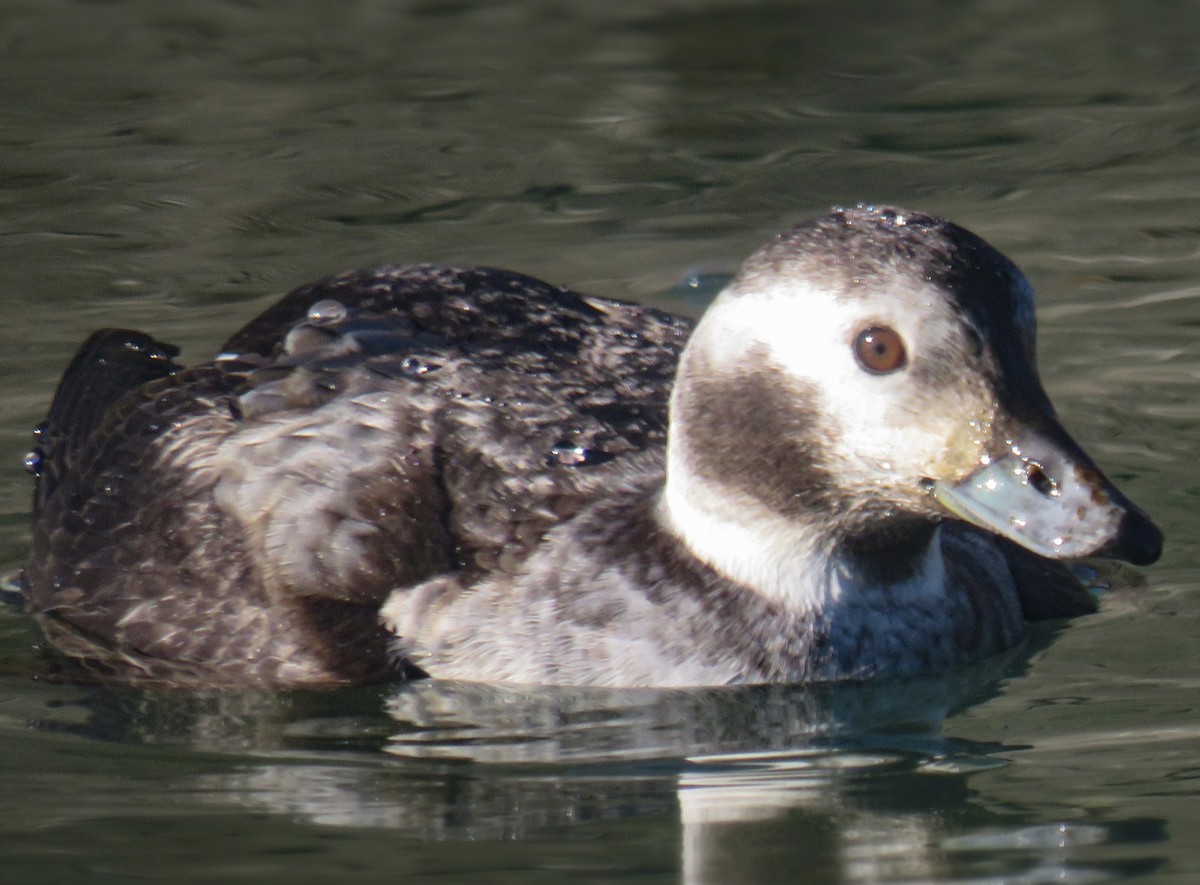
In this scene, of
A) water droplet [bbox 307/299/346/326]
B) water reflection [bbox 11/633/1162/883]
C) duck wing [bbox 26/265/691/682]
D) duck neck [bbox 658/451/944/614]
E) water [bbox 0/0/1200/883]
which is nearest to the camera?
water reflection [bbox 11/633/1162/883]

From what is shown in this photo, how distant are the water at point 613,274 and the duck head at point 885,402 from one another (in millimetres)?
540

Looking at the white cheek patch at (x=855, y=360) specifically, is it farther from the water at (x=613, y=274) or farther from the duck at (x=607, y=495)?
the water at (x=613, y=274)

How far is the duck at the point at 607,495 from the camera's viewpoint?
491cm

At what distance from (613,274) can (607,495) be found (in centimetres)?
309

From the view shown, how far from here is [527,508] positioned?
5.54 metres

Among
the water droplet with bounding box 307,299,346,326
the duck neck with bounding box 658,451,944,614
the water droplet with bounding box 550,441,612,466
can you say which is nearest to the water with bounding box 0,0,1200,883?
the duck neck with bounding box 658,451,944,614

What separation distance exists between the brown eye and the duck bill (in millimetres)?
301

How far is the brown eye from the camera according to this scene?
4.91 meters

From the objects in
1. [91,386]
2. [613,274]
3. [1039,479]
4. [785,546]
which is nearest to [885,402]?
[1039,479]

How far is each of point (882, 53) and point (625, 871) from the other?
7.55 metres

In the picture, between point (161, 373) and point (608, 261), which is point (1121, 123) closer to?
point (608, 261)

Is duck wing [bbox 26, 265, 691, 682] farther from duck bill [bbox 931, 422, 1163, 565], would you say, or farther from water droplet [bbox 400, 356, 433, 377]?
duck bill [bbox 931, 422, 1163, 565]

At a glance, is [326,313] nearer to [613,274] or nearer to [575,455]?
[575,455]

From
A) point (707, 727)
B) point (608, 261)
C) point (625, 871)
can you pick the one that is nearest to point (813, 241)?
point (707, 727)
